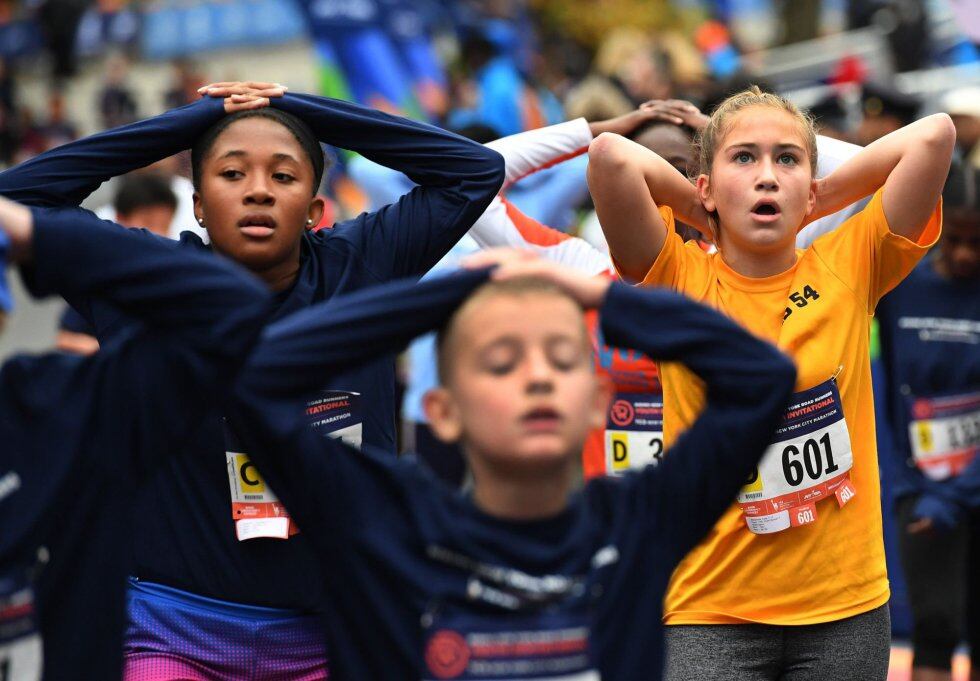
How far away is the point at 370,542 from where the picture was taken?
9.72 feet

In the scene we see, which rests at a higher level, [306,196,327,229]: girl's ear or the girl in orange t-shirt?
[306,196,327,229]: girl's ear

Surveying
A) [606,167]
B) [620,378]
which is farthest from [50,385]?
[620,378]

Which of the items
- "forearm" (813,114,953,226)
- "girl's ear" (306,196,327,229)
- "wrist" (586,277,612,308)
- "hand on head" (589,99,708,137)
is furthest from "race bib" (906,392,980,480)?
"wrist" (586,277,612,308)

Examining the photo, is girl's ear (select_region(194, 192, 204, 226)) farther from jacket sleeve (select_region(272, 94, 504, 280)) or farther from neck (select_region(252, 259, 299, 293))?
jacket sleeve (select_region(272, 94, 504, 280))

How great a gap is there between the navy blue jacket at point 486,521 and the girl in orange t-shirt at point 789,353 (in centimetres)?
88

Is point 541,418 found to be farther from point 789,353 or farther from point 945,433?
point 945,433

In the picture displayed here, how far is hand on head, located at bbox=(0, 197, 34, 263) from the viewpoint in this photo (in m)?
2.87

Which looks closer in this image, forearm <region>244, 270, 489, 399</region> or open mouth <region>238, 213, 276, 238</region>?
forearm <region>244, 270, 489, 399</region>

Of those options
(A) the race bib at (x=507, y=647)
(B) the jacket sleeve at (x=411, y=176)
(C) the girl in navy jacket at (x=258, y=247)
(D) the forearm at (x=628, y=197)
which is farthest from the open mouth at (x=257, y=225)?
(A) the race bib at (x=507, y=647)

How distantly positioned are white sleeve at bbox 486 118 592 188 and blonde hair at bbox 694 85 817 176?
32.1 inches

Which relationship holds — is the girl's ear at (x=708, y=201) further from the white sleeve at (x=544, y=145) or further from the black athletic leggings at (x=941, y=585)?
the black athletic leggings at (x=941, y=585)

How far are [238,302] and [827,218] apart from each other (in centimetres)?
240

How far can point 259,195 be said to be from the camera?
3.93 meters

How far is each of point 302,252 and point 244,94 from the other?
434 mm
